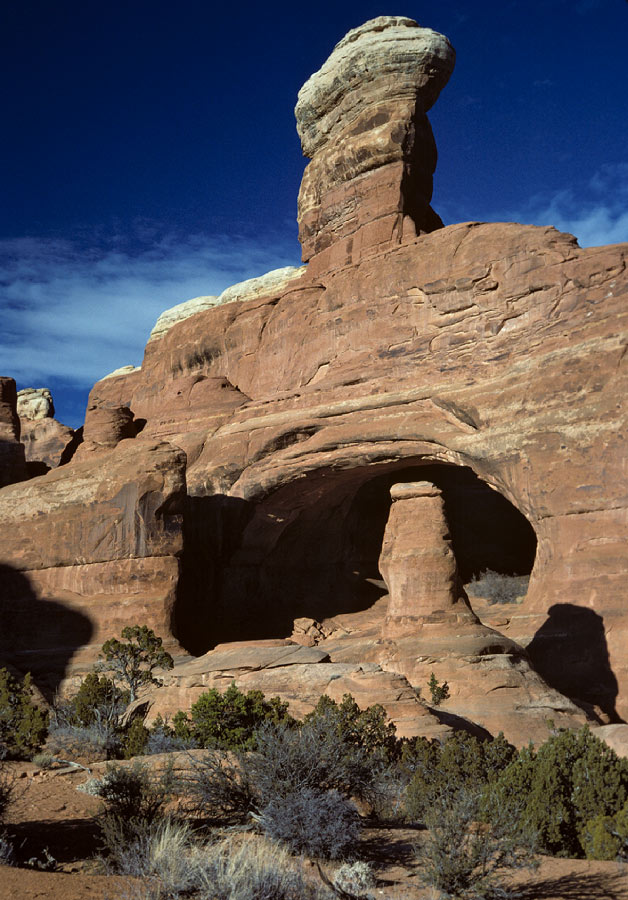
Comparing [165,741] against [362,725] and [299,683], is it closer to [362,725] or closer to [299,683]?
[299,683]

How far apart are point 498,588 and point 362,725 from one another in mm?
14688

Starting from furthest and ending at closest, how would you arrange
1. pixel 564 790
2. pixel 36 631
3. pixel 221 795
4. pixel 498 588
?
1. pixel 498 588
2. pixel 36 631
3. pixel 564 790
4. pixel 221 795

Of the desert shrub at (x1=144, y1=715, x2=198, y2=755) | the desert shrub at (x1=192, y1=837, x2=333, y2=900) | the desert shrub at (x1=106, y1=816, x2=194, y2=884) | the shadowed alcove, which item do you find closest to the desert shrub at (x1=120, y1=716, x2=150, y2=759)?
the desert shrub at (x1=144, y1=715, x2=198, y2=755)

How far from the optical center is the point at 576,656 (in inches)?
643

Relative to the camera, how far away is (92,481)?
70.3 feet

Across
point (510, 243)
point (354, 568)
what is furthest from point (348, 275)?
point (354, 568)

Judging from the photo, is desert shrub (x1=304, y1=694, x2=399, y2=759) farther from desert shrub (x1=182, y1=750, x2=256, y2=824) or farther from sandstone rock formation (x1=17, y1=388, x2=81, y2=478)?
sandstone rock formation (x1=17, y1=388, x2=81, y2=478)

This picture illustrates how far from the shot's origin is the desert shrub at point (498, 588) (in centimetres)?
2352

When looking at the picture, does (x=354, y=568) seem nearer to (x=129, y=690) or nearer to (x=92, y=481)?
(x=92, y=481)

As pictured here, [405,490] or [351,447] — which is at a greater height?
[351,447]

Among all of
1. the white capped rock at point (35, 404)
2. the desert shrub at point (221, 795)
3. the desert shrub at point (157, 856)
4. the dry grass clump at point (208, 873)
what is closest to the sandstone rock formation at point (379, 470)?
the desert shrub at point (221, 795)

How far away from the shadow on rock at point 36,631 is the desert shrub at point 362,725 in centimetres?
1059

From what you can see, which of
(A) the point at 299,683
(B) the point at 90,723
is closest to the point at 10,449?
(B) the point at 90,723

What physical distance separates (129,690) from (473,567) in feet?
49.2
